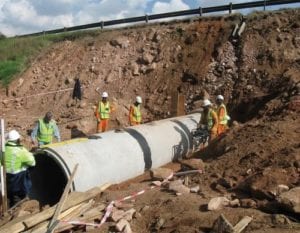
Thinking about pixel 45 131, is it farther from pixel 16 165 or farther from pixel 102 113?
pixel 102 113

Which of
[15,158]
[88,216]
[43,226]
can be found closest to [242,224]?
[88,216]

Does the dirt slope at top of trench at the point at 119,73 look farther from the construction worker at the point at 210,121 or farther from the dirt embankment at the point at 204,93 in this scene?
the construction worker at the point at 210,121

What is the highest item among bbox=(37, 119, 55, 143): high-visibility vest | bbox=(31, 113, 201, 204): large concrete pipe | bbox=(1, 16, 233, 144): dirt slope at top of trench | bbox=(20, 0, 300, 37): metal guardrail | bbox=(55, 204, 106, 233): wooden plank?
bbox=(20, 0, 300, 37): metal guardrail

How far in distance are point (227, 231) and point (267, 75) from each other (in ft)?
41.1

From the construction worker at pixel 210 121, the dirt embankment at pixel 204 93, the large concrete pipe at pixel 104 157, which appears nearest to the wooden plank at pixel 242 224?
the dirt embankment at pixel 204 93

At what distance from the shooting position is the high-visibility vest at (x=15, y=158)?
358 inches

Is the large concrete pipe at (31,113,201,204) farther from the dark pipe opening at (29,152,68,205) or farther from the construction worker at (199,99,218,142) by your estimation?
the construction worker at (199,99,218,142)

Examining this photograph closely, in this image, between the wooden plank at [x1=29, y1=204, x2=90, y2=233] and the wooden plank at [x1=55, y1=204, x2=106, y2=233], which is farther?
the wooden plank at [x1=55, y1=204, x2=106, y2=233]

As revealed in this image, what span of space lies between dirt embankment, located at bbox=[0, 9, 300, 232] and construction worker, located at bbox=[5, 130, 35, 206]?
5.43 feet

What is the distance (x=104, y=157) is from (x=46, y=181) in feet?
5.28

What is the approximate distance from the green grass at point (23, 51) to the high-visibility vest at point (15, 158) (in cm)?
1840

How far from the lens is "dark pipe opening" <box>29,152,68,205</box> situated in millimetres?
10992

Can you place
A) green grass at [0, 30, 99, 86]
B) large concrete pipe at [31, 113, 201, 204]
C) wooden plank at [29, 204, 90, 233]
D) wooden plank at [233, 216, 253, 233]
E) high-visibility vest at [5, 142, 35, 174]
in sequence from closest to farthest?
wooden plank at [233, 216, 253, 233] → wooden plank at [29, 204, 90, 233] → high-visibility vest at [5, 142, 35, 174] → large concrete pipe at [31, 113, 201, 204] → green grass at [0, 30, 99, 86]

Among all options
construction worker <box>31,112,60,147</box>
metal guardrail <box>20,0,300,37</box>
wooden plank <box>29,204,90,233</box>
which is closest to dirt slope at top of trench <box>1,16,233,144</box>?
metal guardrail <box>20,0,300,37</box>
